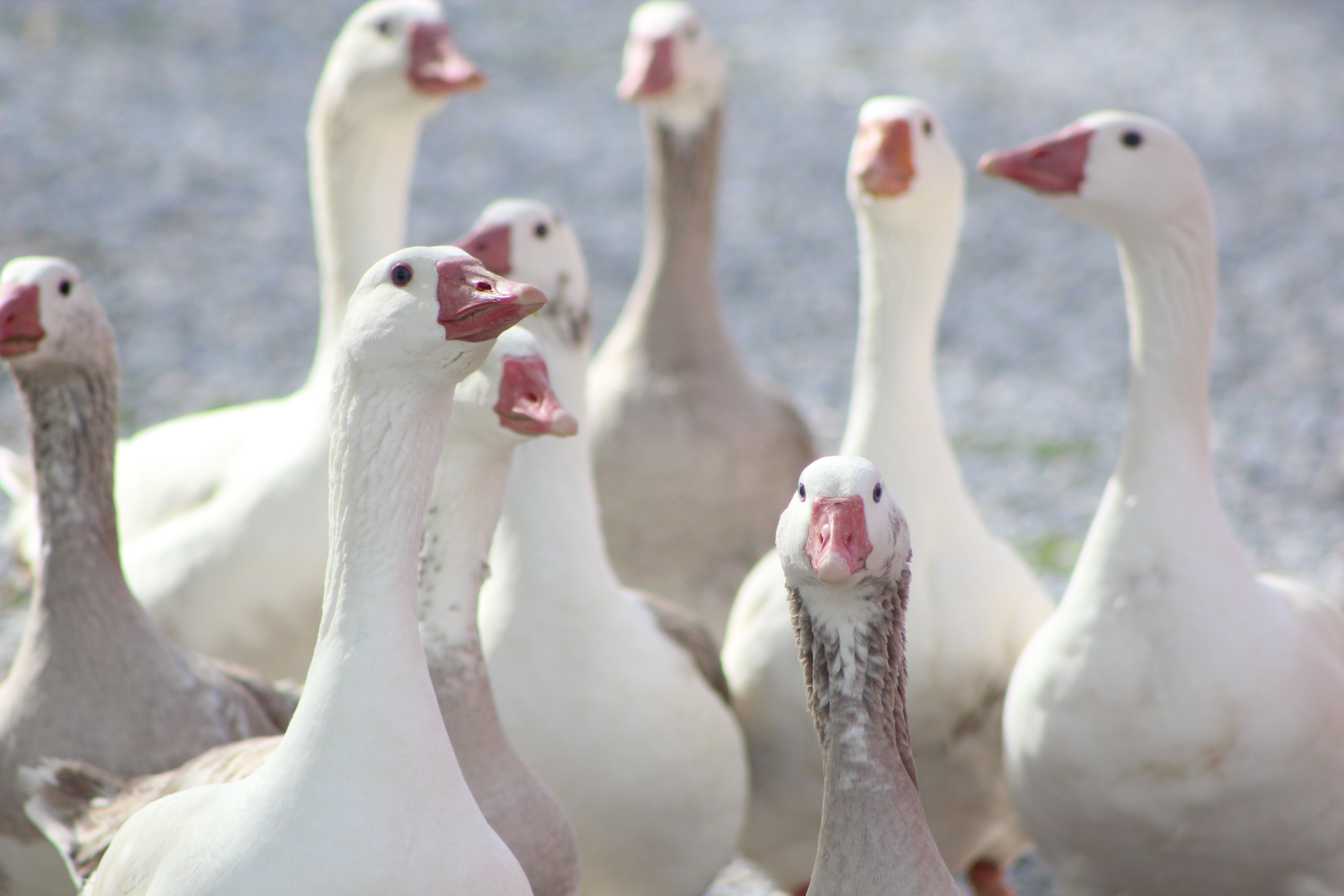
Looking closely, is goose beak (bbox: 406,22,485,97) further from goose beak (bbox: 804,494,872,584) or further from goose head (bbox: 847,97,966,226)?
goose beak (bbox: 804,494,872,584)

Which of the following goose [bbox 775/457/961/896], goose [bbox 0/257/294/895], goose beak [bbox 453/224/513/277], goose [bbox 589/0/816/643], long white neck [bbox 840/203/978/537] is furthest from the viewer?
goose [bbox 589/0/816/643]

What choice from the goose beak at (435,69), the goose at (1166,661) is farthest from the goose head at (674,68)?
the goose at (1166,661)

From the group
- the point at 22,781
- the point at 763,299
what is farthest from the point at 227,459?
the point at 763,299

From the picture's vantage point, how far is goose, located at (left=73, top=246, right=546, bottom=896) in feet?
8.12

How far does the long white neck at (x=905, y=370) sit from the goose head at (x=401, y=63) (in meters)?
1.31

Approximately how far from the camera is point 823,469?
2648 mm

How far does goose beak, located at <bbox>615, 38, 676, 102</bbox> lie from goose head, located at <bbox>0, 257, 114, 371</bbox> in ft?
7.05

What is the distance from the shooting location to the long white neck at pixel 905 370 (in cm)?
404

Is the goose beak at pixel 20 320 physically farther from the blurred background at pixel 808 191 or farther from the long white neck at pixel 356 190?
the blurred background at pixel 808 191

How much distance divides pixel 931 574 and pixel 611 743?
3.19 feet

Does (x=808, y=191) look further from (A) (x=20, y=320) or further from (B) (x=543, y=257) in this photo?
(A) (x=20, y=320)

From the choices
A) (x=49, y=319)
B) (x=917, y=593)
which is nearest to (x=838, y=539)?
(x=917, y=593)

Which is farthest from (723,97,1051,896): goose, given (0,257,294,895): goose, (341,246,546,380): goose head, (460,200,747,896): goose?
(341,246,546,380): goose head

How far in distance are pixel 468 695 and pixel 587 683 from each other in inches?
19.9
